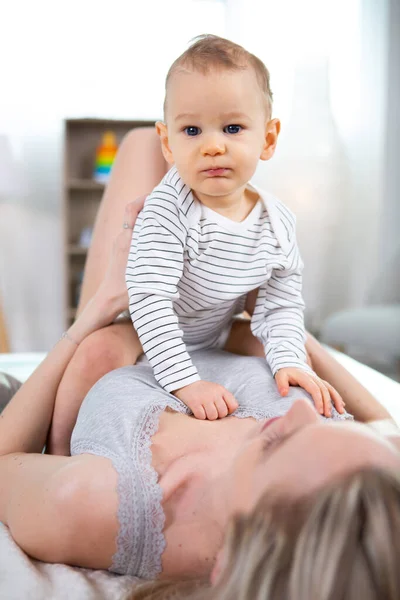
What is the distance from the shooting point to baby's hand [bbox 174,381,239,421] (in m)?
0.62

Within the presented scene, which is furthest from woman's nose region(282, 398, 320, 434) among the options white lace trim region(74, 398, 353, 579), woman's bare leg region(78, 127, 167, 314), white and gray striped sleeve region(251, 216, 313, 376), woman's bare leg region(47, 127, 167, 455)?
woman's bare leg region(78, 127, 167, 314)

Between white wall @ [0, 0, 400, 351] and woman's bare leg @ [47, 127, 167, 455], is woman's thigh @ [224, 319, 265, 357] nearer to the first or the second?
woman's bare leg @ [47, 127, 167, 455]

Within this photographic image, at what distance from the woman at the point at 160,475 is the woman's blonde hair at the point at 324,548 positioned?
0.06ft

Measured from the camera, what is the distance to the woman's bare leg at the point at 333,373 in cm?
81

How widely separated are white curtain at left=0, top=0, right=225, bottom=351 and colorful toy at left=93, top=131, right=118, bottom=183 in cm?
24

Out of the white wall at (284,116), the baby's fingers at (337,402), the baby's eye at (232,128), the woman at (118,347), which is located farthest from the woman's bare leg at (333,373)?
the white wall at (284,116)

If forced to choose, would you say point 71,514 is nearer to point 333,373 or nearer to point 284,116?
point 333,373

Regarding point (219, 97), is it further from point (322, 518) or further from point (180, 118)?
point (322, 518)

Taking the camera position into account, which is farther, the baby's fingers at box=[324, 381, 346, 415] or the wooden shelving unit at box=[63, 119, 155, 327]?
the wooden shelving unit at box=[63, 119, 155, 327]

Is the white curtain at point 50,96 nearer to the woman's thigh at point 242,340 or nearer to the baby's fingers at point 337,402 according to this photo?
the woman's thigh at point 242,340

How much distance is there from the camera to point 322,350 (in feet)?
2.96

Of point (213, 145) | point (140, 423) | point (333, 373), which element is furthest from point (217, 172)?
point (333, 373)

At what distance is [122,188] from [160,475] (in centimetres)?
64

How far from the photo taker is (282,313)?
29.8 inches
